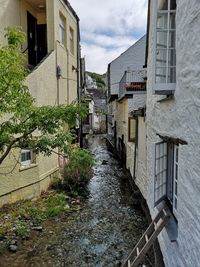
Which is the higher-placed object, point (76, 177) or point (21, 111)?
point (21, 111)

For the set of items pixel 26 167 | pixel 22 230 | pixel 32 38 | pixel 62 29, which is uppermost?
pixel 62 29

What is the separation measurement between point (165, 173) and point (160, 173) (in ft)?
0.62

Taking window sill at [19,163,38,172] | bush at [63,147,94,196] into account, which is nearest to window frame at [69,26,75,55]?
bush at [63,147,94,196]

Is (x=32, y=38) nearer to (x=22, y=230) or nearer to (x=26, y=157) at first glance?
(x=26, y=157)

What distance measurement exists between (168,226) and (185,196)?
143 centimetres

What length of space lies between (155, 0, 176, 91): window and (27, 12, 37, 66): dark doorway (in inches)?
431

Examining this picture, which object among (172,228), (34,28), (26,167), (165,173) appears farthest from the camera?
(34,28)

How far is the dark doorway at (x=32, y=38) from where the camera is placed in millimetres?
16656

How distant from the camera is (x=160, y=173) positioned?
694 cm

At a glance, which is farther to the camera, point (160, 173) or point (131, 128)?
point (131, 128)

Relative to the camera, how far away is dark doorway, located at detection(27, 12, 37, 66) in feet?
54.6

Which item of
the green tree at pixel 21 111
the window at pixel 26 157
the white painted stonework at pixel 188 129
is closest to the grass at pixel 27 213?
the window at pixel 26 157

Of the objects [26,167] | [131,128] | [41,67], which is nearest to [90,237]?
[26,167]

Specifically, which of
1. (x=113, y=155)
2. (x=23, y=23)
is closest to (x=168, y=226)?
(x=23, y=23)
